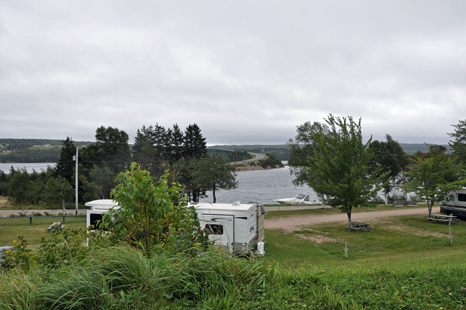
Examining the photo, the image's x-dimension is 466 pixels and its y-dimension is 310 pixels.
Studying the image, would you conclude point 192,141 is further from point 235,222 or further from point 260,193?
point 235,222

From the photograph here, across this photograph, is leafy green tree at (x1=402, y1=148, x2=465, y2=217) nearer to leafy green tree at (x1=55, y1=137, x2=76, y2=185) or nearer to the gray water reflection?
the gray water reflection

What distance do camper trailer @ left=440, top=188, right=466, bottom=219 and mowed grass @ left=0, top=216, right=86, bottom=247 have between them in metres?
25.8

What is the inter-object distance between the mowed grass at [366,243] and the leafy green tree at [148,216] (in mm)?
6924

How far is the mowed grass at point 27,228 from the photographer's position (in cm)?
1554

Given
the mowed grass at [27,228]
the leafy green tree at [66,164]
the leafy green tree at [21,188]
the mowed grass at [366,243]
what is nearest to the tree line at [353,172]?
the mowed grass at [366,243]

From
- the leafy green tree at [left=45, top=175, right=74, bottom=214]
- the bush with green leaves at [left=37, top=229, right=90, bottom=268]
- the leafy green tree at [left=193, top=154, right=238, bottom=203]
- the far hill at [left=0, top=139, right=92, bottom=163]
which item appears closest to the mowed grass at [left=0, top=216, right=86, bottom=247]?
the leafy green tree at [left=45, top=175, right=74, bottom=214]

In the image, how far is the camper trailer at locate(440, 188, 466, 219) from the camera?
21.1m

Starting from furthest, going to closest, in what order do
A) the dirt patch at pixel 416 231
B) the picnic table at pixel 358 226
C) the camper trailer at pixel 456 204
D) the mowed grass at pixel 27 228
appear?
the camper trailer at pixel 456 204, the picnic table at pixel 358 226, the dirt patch at pixel 416 231, the mowed grass at pixel 27 228

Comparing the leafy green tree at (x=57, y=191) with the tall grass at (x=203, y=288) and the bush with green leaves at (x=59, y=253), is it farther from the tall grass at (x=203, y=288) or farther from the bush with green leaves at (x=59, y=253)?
the tall grass at (x=203, y=288)

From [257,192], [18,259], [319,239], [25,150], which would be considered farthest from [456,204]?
[25,150]

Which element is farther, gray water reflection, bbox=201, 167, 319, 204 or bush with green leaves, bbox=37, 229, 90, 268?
gray water reflection, bbox=201, 167, 319, 204

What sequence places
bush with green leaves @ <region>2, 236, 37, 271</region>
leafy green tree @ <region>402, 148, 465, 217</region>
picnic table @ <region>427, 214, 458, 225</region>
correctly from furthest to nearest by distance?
leafy green tree @ <region>402, 148, 465, 217</region> → picnic table @ <region>427, 214, 458, 225</region> → bush with green leaves @ <region>2, 236, 37, 271</region>

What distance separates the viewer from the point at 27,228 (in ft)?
61.2

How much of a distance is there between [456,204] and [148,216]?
81.8 ft
